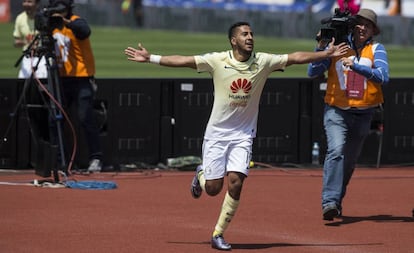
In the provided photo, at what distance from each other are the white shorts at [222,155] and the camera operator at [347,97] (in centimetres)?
155

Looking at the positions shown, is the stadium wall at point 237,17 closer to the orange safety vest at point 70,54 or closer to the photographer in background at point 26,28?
the photographer in background at point 26,28

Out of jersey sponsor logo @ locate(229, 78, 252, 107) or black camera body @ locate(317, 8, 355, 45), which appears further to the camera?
black camera body @ locate(317, 8, 355, 45)

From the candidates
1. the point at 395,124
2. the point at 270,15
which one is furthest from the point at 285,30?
the point at 395,124

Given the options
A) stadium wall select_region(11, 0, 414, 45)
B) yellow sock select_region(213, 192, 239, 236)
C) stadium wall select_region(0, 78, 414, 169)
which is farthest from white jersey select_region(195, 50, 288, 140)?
stadium wall select_region(11, 0, 414, 45)

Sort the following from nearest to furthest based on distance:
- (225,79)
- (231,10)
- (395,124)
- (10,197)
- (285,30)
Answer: (225,79) < (10,197) < (395,124) < (285,30) < (231,10)

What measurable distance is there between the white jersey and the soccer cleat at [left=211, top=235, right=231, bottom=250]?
88 centimetres

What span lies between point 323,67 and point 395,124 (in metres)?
4.93

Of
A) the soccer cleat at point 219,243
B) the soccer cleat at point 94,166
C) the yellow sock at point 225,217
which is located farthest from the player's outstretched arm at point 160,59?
the soccer cleat at point 94,166

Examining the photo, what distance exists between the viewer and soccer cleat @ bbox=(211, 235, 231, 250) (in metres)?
10.6

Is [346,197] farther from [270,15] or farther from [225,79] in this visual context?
[270,15]

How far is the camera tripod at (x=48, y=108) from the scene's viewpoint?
14148mm

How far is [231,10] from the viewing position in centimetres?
4603

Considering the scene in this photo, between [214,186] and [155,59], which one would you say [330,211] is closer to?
[214,186]

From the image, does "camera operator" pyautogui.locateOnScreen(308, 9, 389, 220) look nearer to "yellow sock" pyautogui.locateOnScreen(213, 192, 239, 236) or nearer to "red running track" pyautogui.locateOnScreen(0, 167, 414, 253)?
"red running track" pyautogui.locateOnScreen(0, 167, 414, 253)
